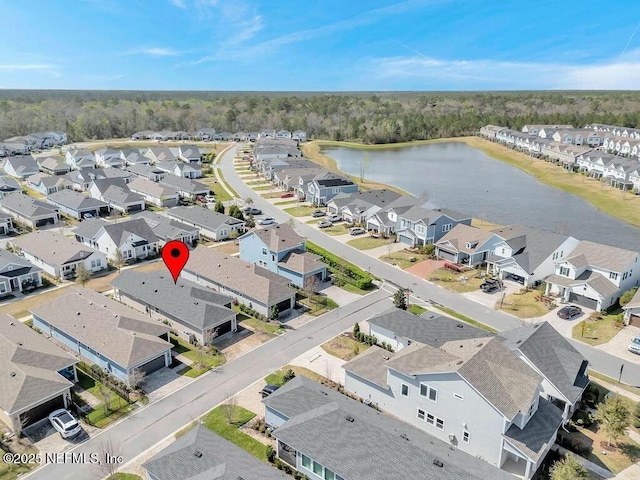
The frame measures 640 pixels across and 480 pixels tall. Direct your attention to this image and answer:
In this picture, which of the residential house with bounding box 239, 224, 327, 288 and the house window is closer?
the house window

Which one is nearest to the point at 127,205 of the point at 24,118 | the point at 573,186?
the point at 573,186

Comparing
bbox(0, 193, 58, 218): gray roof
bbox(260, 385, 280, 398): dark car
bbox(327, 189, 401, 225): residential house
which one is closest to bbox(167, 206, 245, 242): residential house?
bbox(327, 189, 401, 225): residential house

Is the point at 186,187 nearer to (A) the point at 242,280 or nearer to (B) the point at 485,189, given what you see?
(A) the point at 242,280

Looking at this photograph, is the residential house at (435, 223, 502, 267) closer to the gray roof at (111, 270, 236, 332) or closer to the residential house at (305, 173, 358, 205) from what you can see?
the gray roof at (111, 270, 236, 332)

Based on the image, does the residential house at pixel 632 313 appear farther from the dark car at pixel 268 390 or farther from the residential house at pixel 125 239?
the residential house at pixel 125 239

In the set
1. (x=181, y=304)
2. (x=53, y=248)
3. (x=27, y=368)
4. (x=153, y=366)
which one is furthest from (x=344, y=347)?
(x=53, y=248)
